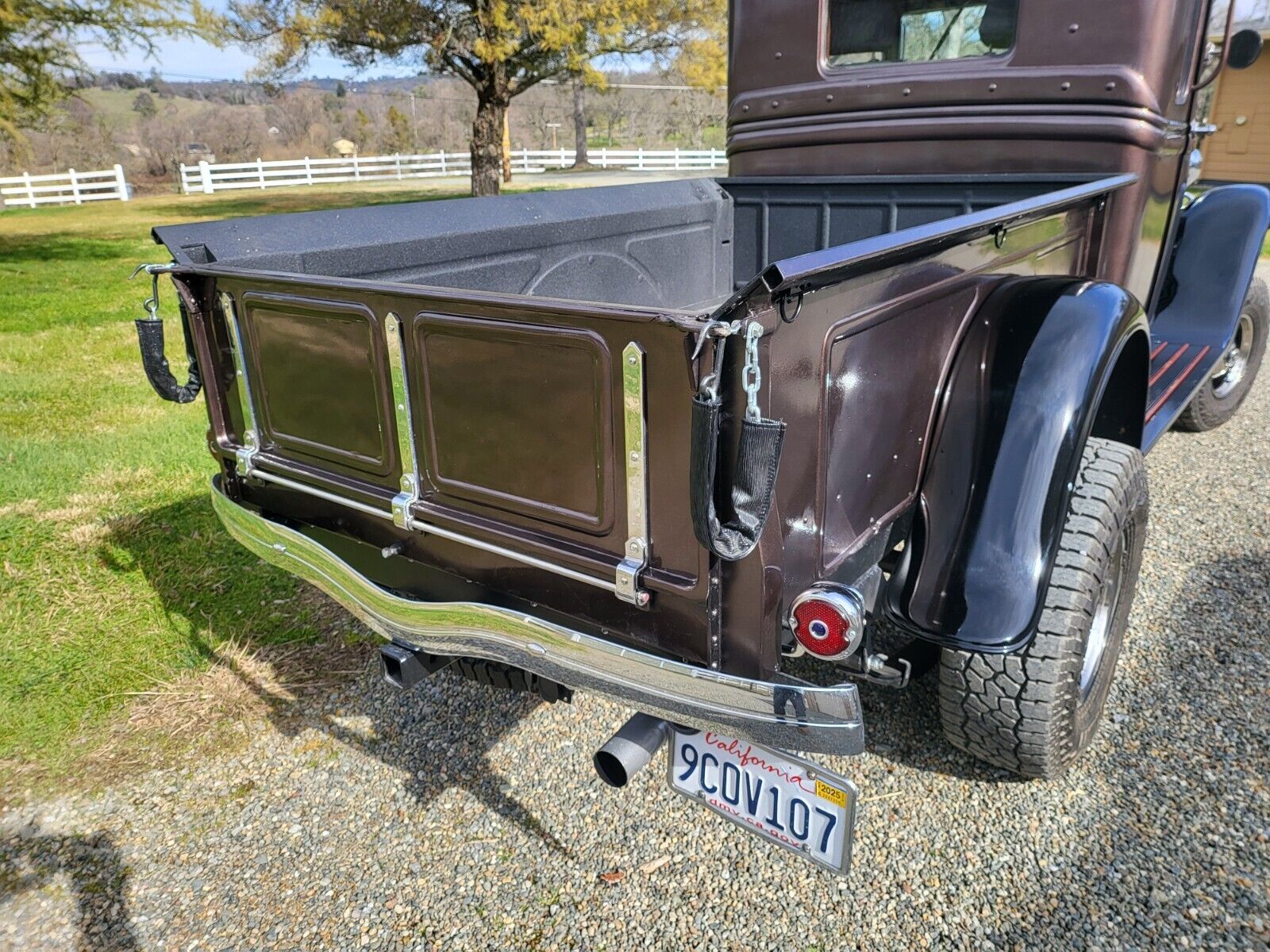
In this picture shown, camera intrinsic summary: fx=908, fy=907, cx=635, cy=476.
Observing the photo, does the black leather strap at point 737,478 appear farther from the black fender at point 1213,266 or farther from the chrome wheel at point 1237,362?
the chrome wheel at point 1237,362

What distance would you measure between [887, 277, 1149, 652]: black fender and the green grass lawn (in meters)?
2.37

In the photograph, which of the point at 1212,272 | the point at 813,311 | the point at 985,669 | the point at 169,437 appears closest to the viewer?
the point at 813,311

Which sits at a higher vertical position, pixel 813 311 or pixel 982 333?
pixel 813 311

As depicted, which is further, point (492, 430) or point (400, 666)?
point (400, 666)

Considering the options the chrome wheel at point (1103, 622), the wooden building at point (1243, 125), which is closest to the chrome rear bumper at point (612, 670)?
the chrome wheel at point (1103, 622)

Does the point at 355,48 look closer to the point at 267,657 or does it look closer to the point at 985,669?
the point at 267,657

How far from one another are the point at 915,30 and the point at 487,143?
13.4m

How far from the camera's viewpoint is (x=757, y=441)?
4.87 feet

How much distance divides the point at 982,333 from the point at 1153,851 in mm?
1344

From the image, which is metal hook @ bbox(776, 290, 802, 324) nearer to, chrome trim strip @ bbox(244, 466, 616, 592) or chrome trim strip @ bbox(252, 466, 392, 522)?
chrome trim strip @ bbox(244, 466, 616, 592)

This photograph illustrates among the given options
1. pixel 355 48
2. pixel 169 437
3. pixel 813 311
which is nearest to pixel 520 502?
pixel 813 311

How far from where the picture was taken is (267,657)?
3254 millimetres

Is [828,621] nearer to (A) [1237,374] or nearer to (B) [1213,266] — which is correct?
(B) [1213,266]

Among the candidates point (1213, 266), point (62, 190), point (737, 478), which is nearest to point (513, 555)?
point (737, 478)
